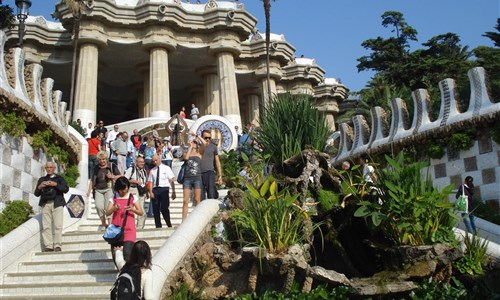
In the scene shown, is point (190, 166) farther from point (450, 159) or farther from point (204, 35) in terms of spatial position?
point (204, 35)

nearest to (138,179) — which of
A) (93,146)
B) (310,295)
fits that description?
(93,146)

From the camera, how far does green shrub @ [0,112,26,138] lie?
11.8 m

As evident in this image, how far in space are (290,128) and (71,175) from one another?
6859 mm

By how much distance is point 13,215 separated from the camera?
37.6 ft

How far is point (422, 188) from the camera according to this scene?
8.34 metres

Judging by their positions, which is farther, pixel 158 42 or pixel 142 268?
pixel 158 42

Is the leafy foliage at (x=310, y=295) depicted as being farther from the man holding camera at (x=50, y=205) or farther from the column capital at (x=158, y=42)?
the column capital at (x=158, y=42)

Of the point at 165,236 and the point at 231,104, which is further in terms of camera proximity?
the point at 231,104

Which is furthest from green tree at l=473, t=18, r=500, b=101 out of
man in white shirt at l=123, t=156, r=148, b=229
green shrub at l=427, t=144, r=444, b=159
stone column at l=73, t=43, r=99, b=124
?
man in white shirt at l=123, t=156, r=148, b=229

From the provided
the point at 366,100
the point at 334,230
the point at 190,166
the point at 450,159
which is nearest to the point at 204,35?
the point at 366,100

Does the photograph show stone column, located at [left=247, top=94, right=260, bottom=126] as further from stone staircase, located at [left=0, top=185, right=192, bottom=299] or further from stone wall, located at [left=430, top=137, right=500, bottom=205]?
stone staircase, located at [left=0, top=185, right=192, bottom=299]

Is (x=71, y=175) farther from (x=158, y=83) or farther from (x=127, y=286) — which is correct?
(x=158, y=83)

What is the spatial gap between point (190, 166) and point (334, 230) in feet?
10.7

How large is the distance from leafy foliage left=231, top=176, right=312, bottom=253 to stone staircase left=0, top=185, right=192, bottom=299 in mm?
1589
